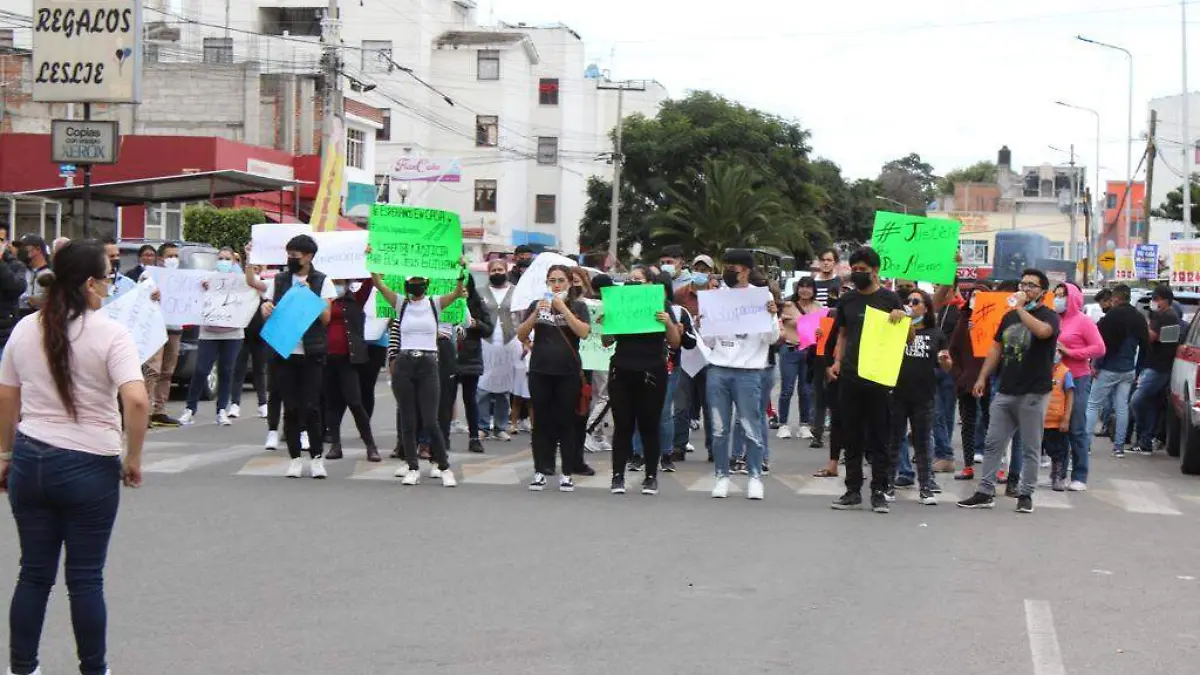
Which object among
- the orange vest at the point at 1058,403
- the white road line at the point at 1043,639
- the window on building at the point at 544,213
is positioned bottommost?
the white road line at the point at 1043,639

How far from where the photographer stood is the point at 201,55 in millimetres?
68812

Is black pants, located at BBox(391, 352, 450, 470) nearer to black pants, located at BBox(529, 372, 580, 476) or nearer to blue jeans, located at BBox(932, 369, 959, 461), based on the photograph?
black pants, located at BBox(529, 372, 580, 476)

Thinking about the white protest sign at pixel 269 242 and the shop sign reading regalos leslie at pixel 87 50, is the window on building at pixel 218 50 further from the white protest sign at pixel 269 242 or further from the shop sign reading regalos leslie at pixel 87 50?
the white protest sign at pixel 269 242

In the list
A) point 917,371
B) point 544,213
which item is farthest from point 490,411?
point 544,213

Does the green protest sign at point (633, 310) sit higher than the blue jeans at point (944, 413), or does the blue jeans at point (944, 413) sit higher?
the green protest sign at point (633, 310)

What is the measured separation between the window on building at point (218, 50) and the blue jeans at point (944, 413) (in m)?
58.3

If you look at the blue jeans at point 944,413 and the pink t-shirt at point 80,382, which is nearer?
the pink t-shirt at point 80,382

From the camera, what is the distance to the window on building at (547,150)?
84125 millimetres

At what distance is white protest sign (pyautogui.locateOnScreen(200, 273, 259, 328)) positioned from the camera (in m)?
17.7

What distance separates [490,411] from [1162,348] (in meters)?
7.88

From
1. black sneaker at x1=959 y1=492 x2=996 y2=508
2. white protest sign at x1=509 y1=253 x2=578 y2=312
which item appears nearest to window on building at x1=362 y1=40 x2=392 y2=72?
white protest sign at x1=509 y1=253 x2=578 y2=312

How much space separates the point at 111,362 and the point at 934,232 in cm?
998

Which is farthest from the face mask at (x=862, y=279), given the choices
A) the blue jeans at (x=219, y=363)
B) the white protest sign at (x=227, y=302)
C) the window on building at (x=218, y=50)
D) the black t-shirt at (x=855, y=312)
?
the window on building at (x=218, y=50)

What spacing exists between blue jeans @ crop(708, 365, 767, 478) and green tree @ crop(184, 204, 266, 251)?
78.3ft
